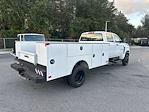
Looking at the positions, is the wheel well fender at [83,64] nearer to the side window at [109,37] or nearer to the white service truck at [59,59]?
the white service truck at [59,59]

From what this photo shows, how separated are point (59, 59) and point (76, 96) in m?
1.21

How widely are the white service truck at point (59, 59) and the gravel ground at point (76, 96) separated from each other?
499mm

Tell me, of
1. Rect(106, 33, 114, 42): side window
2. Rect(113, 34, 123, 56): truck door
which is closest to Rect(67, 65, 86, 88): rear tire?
Rect(106, 33, 114, 42): side window

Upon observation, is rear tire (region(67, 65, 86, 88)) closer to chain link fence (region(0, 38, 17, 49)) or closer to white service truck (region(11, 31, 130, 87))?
white service truck (region(11, 31, 130, 87))

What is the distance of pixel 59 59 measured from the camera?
5.78m

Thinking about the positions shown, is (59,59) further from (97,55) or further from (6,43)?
(6,43)

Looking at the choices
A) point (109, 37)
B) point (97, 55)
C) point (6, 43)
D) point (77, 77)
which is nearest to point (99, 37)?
point (109, 37)

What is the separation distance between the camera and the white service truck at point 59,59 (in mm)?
5531

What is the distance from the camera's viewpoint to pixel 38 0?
26.6 metres

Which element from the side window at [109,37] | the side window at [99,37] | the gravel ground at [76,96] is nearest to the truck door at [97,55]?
the gravel ground at [76,96]

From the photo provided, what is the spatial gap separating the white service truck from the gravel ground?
19.7 inches

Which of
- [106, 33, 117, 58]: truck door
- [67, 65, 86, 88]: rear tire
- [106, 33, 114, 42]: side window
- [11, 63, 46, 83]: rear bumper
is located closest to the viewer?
[11, 63, 46, 83]: rear bumper

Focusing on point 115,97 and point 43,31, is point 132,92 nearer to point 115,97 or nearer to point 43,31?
point 115,97

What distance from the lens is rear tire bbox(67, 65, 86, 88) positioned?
647 cm
